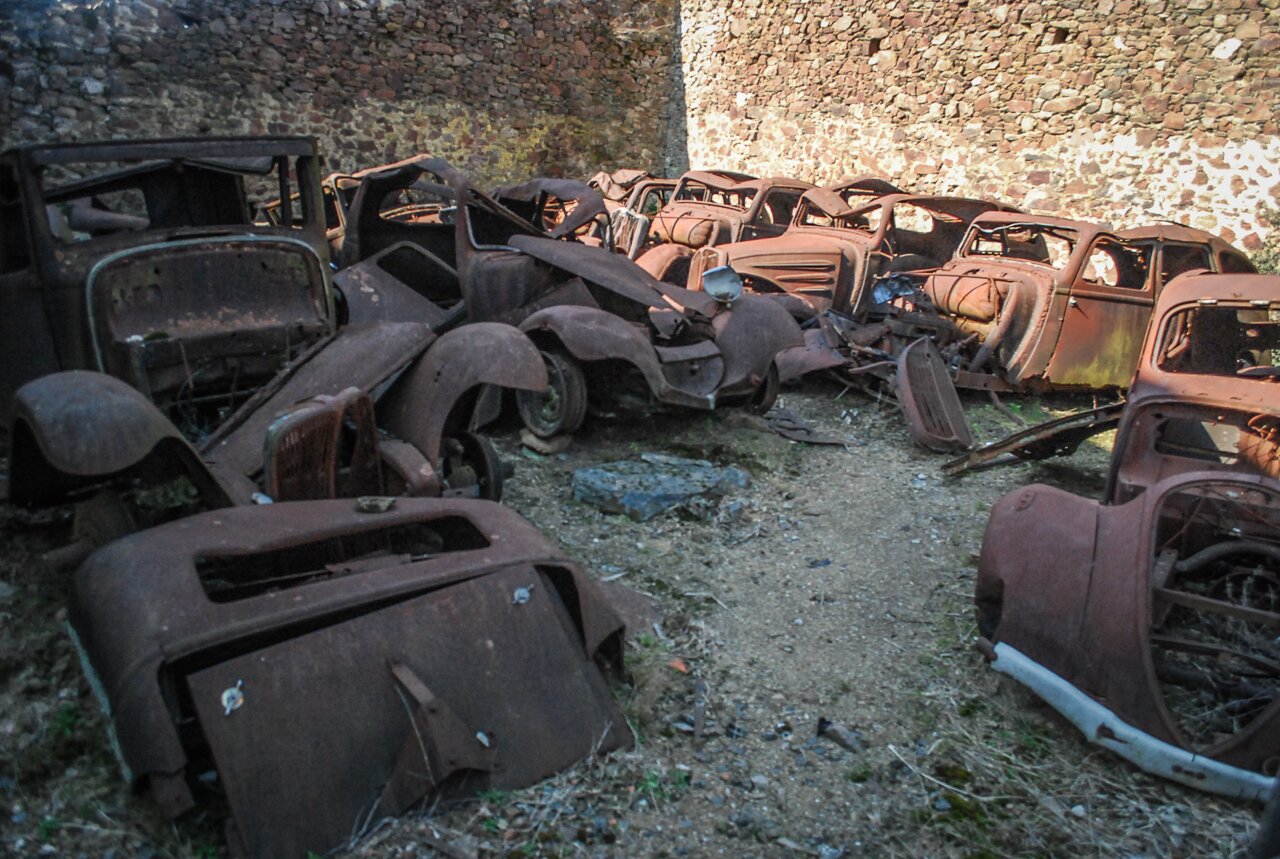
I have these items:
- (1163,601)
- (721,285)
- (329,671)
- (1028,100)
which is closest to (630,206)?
(1028,100)

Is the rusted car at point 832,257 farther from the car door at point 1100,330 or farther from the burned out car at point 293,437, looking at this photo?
the burned out car at point 293,437

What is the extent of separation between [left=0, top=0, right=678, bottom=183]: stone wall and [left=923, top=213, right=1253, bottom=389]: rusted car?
963 cm

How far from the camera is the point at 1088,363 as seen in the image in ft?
22.4

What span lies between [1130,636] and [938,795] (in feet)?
2.33

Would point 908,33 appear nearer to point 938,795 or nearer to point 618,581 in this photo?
point 618,581

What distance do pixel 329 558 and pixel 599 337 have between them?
96.5 inches

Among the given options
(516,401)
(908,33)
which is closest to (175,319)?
(516,401)

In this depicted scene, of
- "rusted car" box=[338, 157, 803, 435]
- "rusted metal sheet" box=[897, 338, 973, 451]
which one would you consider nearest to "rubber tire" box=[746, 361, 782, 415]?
"rusted car" box=[338, 157, 803, 435]

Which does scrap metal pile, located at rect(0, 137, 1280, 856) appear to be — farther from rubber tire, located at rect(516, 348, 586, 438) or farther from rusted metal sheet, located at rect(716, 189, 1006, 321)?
rusted metal sheet, located at rect(716, 189, 1006, 321)

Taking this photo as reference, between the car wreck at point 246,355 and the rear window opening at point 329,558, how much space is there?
0.32 m

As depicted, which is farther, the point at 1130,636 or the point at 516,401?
the point at 516,401

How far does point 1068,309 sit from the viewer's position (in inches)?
265

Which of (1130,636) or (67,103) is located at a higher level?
(67,103)

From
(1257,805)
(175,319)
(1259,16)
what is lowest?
(1257,805)
